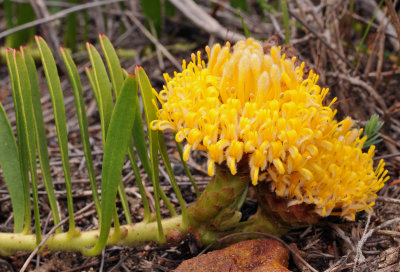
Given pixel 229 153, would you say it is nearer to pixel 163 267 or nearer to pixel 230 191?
pixel 230 191

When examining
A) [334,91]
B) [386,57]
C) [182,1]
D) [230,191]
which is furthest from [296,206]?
[182,1]

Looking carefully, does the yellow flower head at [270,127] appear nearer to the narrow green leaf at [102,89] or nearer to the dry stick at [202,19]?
the narrow green leaf at [102,89]

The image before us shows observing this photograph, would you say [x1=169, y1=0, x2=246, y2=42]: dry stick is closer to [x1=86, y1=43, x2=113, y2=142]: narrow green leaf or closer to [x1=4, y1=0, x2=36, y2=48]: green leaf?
[x1=4, y1=0, x2=36, y2=48]: green leaf

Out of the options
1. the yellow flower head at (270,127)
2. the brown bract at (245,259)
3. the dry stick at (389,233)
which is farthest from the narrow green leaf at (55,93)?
the dry stick at (389,233)

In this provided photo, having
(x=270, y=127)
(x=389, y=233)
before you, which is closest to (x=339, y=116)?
(x=389, y=233)

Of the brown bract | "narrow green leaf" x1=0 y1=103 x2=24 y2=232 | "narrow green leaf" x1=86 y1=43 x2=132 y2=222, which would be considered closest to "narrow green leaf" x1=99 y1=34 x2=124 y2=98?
"narrow green leaf" x1=86 y1=43 x2=132 y2=222
